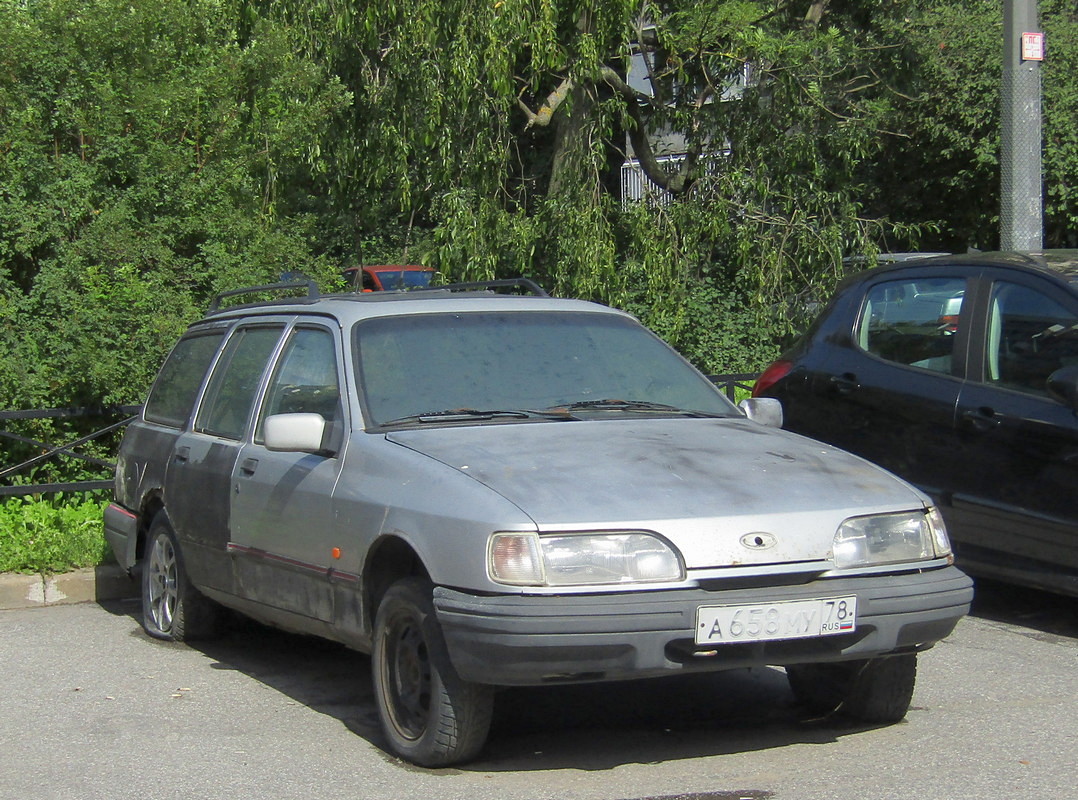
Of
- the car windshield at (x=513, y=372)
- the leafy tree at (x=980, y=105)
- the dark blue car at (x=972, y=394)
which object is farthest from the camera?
the leafy tree at (x=980, y=105)

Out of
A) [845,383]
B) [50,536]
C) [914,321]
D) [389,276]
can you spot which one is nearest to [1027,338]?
[914,321]

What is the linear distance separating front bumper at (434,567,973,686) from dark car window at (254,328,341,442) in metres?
1.41

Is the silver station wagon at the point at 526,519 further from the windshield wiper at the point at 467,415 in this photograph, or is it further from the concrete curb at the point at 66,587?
the concrete curb at the point at 66,587

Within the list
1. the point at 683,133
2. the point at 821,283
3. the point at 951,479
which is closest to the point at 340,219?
the point at 683,133

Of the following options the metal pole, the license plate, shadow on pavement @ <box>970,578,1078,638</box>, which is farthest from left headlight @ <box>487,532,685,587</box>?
the metal pole

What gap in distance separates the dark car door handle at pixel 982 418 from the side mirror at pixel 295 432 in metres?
3.26

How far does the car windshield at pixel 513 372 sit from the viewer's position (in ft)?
18.4

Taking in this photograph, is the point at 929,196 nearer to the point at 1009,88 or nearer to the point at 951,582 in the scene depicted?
the point at 1009,88

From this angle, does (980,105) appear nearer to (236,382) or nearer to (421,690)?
(236,382)

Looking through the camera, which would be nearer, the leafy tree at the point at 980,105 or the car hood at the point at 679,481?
the car hood at the point at 679,481

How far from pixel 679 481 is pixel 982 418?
2.76 metres

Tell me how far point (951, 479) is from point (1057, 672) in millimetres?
1207

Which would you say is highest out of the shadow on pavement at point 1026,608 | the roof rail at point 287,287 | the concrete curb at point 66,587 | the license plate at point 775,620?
the roof rail at point 287,287

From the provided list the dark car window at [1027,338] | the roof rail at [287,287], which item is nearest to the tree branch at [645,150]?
the roof rail at [287,287]
